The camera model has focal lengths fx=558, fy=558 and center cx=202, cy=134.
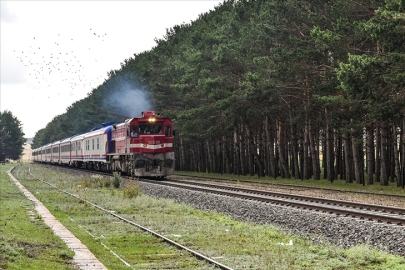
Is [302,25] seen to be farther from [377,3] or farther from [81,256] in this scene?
[81,256]

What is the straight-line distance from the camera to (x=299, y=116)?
3975 centimetres

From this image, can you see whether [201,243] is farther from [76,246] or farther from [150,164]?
[150,164]

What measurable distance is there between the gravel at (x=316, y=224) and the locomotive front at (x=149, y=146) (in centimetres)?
1365

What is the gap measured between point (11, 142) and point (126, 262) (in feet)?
635

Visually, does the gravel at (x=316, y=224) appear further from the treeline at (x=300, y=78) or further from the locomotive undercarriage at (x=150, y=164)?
the locomotive undercarriage at (x=150, y=164)

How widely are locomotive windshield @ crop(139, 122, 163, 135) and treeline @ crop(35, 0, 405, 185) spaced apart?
7.16 meters

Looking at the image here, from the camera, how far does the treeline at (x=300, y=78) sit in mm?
26016

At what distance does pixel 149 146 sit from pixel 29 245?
942 inches

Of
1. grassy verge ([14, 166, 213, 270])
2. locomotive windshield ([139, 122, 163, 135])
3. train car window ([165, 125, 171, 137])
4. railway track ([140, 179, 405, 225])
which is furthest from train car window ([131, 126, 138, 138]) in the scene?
grassy verge ([14, 166, 213, 270])

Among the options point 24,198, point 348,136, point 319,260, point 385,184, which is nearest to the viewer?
point 319,260

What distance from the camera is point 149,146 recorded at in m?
36.2

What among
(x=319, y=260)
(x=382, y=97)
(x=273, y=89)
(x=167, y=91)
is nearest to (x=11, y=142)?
(x=167, y=91)

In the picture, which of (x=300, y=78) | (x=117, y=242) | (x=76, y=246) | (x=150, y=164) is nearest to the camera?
(x=76, y=246)

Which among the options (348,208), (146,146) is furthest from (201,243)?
(146,146)
